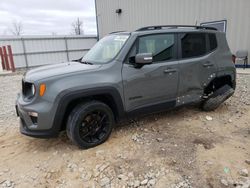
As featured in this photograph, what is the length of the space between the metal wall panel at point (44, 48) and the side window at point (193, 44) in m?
14.7

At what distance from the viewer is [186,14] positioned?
10.6 meters

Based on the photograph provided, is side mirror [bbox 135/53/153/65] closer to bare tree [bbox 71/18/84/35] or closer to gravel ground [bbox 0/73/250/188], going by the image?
gravel ground [bbox 0/73/250/188]

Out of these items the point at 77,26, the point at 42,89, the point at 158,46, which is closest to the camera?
the point at 42,89

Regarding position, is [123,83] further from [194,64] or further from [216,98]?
[216,98]

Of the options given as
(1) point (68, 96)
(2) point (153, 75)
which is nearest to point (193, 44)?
(2) point (153, 75)

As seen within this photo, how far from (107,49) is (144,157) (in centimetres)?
194

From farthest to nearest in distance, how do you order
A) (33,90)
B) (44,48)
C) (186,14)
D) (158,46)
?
(44,48)
(186,14)
(158,46)
(33,90)

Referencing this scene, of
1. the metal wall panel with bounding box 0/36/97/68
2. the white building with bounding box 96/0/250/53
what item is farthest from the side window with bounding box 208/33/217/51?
the metal wall panel with bounding box 0/36/97/68

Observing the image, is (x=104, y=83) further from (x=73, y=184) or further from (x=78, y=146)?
(x=73, y=184)

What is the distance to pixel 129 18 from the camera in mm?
14281

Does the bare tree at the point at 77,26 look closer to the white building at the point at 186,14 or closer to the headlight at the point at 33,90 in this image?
the white building at the point at 186,14

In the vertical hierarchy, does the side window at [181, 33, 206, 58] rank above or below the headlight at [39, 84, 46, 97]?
above

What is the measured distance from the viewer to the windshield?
11.3 feet

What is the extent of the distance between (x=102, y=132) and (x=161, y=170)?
1091 millimetres
